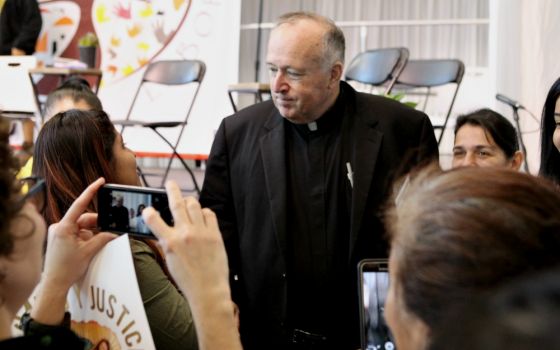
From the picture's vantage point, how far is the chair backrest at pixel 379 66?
16.0 feet

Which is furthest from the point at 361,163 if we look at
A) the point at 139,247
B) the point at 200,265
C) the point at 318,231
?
the point at 200,265

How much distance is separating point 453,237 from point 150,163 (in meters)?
7.78

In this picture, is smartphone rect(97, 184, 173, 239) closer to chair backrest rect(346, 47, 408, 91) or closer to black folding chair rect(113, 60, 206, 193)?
chair backrest rect(346, 47, 408, 91)

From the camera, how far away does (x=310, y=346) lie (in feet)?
7.07

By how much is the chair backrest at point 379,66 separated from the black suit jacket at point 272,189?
2.44 m

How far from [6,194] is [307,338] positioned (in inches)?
61.6

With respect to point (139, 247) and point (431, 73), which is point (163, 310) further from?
point (431, 73)

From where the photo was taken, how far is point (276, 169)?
2338mm

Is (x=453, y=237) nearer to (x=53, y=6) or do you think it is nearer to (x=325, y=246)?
(x=325, y=246)

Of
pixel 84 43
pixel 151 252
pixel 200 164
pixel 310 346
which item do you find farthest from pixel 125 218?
pixel 200 164

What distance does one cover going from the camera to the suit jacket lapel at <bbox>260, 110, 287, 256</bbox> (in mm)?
2268

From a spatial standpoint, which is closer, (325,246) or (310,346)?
(310,346)

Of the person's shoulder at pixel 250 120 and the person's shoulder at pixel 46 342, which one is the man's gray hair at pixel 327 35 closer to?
the person's shoulder at pixel 250 120

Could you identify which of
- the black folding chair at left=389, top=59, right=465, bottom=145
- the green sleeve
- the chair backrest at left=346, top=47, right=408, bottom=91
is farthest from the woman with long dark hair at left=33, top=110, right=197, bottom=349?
the black folding chair at left=389, top=59, right=465, bottom=145
